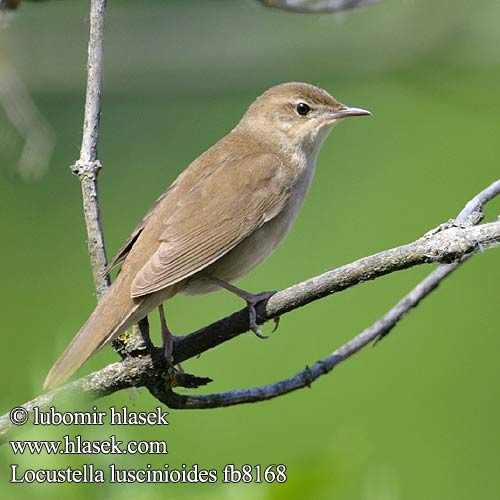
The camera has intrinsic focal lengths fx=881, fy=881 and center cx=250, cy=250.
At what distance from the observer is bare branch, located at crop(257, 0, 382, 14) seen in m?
2.37

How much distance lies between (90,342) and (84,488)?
97cm

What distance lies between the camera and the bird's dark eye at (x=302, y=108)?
3.10 m

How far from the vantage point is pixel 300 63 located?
12.8ft

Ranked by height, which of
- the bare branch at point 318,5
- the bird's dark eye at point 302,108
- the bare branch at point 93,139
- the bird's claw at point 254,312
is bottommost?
the bird's claw at point 254,312

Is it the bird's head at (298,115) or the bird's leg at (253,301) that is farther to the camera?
the bird's head at (298,115)

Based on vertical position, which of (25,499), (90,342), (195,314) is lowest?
(25,499)

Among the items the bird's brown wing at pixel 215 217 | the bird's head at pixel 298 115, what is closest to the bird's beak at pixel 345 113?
the bird's head at pixel 298 115

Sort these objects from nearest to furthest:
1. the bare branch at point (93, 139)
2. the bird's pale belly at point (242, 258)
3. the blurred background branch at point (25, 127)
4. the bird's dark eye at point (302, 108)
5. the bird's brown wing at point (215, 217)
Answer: the bare branch at point (93, 139), the bird's brown wing at point (215, 217), the bird's pale belly at point (242, 258), the blurred background branch at point (25, 127), the bird's dark eye at point (302, 108)

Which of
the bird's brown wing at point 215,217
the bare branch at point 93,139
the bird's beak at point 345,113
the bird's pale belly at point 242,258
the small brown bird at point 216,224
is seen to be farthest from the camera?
the bird's beak at point 345,113

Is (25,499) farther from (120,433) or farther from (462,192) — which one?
(462,192)

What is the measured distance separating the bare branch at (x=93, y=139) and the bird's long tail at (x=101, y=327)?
5.3 inches

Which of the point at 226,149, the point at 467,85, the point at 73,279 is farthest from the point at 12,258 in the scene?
the point at 467,85

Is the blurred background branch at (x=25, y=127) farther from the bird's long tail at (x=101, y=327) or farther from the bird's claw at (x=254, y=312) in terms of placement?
the bird's claw at (x=254, y=312)

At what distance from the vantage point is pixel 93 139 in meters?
1.93
